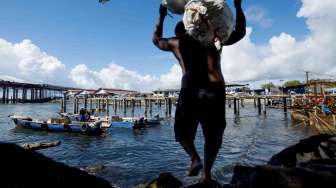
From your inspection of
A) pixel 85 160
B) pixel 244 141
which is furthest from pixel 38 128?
pixel 244 141

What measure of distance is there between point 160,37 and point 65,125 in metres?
27.2

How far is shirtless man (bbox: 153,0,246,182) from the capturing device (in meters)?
2.96

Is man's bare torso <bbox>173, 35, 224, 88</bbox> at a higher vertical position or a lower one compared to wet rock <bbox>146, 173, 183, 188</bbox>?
higher

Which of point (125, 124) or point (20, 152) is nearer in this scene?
point (20, 152)

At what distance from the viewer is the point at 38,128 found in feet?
97.1

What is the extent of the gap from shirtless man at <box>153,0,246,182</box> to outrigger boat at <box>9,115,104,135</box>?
80.2 ft

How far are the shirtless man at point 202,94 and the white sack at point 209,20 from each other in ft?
0.91

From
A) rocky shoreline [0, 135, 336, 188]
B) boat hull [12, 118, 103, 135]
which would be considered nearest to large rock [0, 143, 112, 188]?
rocky shoreline [0, 135, 336, 188]

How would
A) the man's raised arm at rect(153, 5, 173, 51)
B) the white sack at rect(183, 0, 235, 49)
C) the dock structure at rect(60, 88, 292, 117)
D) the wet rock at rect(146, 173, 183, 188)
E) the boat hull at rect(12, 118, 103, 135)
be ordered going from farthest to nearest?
the dock structure at rect(60, 88, 292, 117), the boat hull at rect(12, 118, 103, 135), the wet rock at rect(146, 173, 183, 188), the man's raised arm at rect(153, 5, 173, 51), the white sack at rect(183, 0, 235, 49)

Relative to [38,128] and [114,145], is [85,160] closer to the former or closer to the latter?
[114,145]

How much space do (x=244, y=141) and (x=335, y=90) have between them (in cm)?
3837

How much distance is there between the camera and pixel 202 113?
3000 mm

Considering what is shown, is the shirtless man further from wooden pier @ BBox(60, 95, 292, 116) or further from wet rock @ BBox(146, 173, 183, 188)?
wooden pier @ BBox(60, 95, 292, 116)

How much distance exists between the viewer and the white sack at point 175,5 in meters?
2.95
